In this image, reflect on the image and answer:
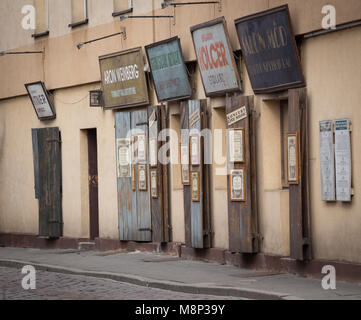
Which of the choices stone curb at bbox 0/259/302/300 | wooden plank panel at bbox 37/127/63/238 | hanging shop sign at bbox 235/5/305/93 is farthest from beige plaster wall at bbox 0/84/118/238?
hanging shop sign at bbox 235/5/305/93

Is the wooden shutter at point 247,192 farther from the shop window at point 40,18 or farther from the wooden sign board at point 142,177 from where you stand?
the shop window at point 40,18

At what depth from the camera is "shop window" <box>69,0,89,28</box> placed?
21.3m

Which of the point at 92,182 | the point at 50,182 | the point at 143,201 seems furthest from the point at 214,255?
the point at 50,182

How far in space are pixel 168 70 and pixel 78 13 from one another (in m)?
4.11

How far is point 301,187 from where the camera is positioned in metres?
14.7

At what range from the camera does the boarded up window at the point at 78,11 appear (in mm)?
21359

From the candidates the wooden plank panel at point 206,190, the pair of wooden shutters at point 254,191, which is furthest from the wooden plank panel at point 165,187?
the pair of wooden shutters at point 254,191

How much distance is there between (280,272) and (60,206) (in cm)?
856

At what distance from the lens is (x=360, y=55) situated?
13.6m

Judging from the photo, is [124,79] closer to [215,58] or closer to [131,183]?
[131,183]

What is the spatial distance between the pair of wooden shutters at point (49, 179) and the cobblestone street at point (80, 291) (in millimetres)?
5818

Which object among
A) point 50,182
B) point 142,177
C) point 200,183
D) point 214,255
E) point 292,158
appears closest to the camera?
point 292,158

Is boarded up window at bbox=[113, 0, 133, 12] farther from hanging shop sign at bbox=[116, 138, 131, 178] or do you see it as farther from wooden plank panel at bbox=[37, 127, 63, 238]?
wooden plank panel at bbox=[37, 127, 63, 238]

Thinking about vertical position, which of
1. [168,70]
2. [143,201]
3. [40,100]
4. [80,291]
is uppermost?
[168,70]
